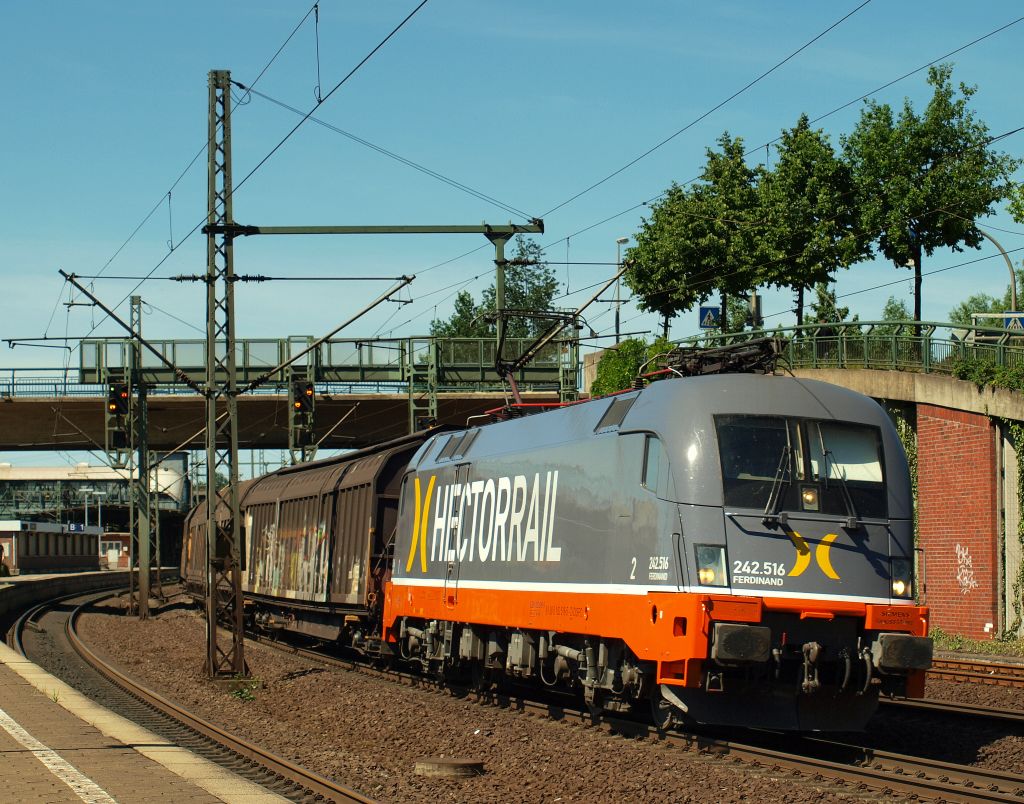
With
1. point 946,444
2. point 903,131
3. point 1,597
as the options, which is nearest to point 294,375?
point 1,597

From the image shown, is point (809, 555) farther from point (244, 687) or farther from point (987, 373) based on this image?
point (987, 373)

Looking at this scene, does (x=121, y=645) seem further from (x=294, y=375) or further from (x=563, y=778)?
(x=563, y=778)

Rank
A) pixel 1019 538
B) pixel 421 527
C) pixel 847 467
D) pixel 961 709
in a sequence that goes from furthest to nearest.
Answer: pixel 1019 538
pixel 421 527
pixel 961 709
pixel 847 467

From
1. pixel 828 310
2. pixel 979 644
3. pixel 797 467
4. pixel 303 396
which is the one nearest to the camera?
pixel 797 467

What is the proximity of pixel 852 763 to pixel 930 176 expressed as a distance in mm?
26118

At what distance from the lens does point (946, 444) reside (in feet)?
87.0

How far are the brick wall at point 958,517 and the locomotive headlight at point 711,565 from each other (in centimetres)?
1440

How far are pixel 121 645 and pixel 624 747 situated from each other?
73.3 feet

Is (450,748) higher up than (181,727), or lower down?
higher up

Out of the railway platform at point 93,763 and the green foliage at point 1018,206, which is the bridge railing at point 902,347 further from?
the railway platform at point 93,763

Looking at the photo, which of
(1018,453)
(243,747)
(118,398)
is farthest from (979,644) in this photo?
(118,398)

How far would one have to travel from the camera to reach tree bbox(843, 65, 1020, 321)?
3528cm

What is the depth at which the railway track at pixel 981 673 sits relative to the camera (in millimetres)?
18500

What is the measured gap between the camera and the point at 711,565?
12.3m
